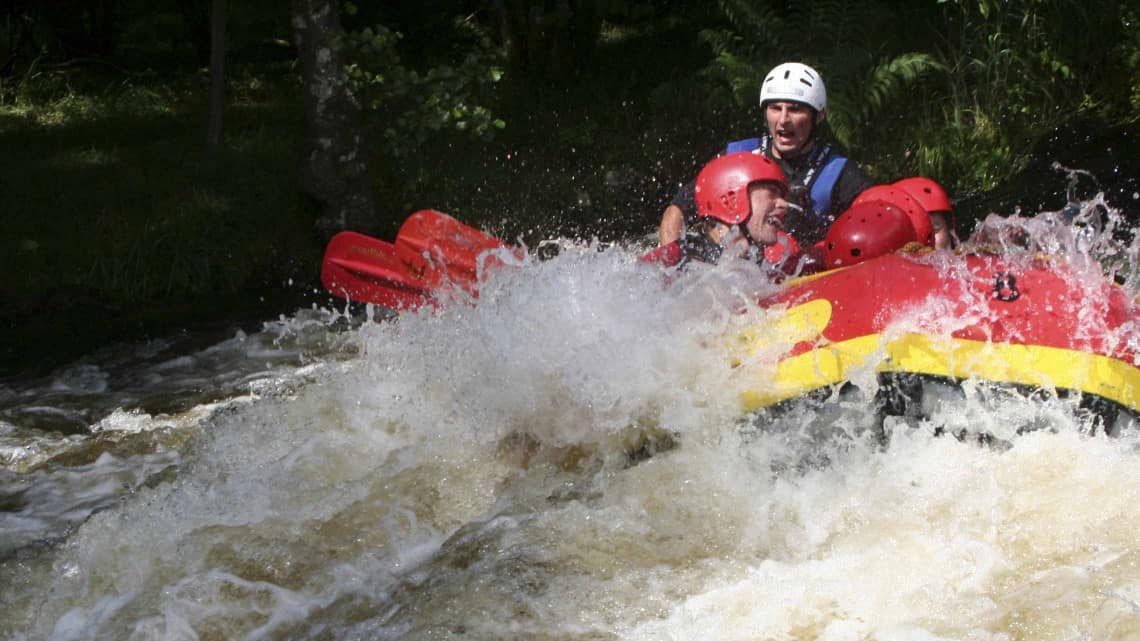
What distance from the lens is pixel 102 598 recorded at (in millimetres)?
3871

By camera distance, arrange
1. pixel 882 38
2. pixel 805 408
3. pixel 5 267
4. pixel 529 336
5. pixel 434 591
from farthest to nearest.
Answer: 1. pixel 882 38
2. pixel 5 267
3. pixel 529 336
4. pixel 805 408
5. pixel 434 591

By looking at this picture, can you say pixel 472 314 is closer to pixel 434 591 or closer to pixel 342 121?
pixel 434 591

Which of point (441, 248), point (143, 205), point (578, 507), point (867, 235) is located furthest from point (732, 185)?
point (143, 205)

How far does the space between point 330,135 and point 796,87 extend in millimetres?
3249

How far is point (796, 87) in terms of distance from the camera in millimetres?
5516

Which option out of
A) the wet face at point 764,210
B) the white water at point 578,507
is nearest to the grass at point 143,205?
the white water at point 578,507

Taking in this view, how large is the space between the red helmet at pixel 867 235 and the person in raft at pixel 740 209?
7.6 inches

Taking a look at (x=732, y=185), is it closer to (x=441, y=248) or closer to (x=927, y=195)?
(x=927, y=195)

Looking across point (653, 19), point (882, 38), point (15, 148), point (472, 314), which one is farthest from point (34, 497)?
point (653, 19)

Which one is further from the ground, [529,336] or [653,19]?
[653,19]

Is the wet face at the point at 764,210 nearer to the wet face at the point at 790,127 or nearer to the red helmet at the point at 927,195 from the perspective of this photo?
the red helmet at the point at 927,195

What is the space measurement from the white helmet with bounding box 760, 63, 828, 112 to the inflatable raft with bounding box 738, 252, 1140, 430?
1447 mm

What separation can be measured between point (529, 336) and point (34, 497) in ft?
6.21

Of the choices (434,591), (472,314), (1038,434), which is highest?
(472,314)
